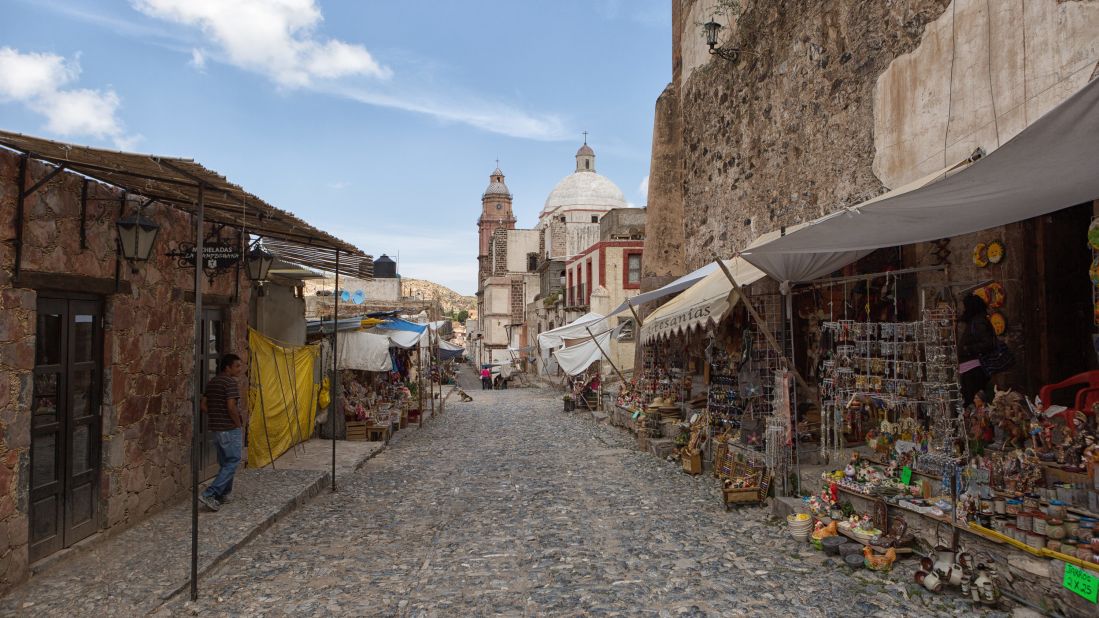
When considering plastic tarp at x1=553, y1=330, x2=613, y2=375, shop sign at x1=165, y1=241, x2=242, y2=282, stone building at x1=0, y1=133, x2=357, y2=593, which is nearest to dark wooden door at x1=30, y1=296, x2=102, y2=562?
stone building at x1=0, y1=133, x2=357, y2=593

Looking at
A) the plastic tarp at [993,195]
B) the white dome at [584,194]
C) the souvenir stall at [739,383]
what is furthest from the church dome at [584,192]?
the plastic tarp at [993,195]

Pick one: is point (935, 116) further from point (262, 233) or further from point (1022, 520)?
point (262, 233)

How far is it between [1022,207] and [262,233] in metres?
7.24

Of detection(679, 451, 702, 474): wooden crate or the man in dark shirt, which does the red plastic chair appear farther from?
the man in dark shirt

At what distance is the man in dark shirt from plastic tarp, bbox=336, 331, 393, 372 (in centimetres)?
567

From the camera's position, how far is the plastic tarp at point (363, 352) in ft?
41.8

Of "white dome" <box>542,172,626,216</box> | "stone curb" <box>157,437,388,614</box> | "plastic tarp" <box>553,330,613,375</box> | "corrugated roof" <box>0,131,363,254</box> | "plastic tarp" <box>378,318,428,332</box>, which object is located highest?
"white dome" <box>542,172,626,216</box>

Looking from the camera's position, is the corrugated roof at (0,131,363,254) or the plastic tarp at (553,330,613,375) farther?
the plastic tarp at (553,330,613,375)

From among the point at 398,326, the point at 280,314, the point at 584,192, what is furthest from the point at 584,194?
the point at 280,314

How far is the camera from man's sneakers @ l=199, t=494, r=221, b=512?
675 centimetres

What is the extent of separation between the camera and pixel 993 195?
436cm

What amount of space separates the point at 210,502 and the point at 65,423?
1.75 m

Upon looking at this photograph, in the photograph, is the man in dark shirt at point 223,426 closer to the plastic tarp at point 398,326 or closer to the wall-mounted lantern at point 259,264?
the wall-mounted lantern at point 259,264

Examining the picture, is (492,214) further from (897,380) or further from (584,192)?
(897,380)
